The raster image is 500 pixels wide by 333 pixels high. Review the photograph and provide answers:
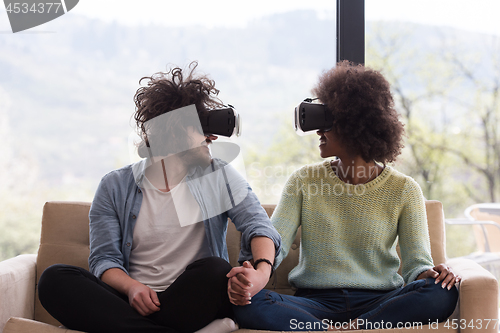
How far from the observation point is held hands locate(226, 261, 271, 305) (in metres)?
1.06

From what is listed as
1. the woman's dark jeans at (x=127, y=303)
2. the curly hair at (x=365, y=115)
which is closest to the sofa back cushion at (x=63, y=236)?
the woman's dark jeans at (x=127, y=303)

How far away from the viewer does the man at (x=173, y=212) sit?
44.7 inches

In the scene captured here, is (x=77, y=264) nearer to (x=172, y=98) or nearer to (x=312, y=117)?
(x=172, y=98)

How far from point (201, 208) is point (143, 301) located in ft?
1.10

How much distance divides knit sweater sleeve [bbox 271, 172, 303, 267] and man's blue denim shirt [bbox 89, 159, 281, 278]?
0.09m

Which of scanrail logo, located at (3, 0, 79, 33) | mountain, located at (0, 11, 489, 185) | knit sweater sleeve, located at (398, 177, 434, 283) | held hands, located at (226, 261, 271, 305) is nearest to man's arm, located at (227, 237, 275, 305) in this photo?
held hands, located at (226, 261, 271, 305)

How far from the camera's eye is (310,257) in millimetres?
1379

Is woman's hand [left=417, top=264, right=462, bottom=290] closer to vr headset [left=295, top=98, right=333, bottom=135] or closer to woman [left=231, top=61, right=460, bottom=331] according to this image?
woman [left=231, top=61, right=460, bottom=331]

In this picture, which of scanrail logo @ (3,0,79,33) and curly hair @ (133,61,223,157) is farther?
scanrail logo @ (3,0,79,33)

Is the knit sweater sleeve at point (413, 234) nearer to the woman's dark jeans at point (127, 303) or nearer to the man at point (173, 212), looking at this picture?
the man at point (173, 212)

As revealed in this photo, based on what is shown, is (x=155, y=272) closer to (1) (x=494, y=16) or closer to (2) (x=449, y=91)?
(2) (x=449, y=91)

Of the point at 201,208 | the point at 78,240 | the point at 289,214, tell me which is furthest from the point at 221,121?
the point at 78,240

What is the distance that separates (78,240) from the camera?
1.48 meters

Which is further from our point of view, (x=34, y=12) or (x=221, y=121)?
(x=34, y=12)
